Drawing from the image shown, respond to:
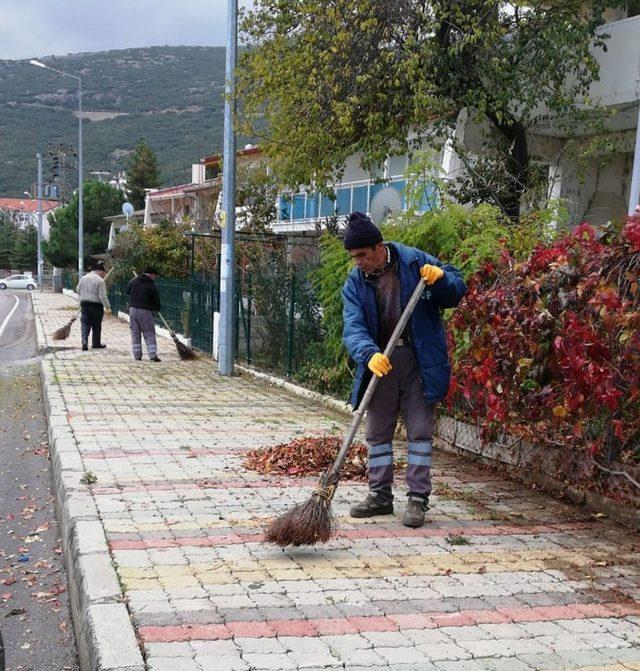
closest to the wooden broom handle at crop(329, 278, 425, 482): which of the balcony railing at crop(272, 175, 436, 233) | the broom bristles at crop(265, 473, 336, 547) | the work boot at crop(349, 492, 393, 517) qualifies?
the broom bristles at crop(265, 473, 336, 547)

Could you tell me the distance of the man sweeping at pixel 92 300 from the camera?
52.2 ft

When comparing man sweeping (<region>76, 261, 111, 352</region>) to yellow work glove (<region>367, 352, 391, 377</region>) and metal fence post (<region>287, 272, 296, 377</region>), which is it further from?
yellow work glove (<region>367, 352, 391, 377</region>)

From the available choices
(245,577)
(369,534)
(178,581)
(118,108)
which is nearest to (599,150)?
(369,534)

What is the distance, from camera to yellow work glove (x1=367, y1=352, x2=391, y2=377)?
4.67 meters

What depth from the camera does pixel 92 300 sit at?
16.1 m

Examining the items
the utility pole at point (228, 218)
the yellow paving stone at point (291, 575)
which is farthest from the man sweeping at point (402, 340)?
the utility pole at point (228, 218)

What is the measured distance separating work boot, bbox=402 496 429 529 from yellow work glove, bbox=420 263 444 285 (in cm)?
139

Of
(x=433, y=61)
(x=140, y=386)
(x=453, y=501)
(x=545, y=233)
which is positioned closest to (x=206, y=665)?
(x=453, y=501)

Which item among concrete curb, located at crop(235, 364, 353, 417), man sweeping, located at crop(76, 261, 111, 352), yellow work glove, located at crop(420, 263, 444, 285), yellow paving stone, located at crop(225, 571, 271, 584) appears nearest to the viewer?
yellow paving stone, located at crop(225, 571, 271, 584)

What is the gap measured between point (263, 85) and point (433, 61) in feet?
9.10

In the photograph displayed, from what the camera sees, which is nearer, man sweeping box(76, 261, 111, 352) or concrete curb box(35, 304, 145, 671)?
concrete curb box(35, 304, 145, 671)

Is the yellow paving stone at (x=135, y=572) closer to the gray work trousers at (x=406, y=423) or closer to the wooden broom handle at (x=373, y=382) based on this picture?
the wooden broom handle at (x=373, y=382)

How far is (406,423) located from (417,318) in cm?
70

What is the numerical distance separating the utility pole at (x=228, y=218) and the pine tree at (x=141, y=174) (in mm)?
55573
